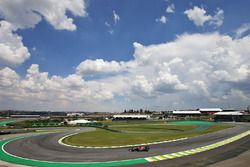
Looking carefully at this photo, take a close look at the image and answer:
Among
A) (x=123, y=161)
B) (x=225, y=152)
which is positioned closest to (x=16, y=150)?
(x=123, y=161)

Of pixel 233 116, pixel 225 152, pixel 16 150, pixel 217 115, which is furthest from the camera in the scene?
pixel 217 115

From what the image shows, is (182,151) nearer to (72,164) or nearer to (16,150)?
(72,164)

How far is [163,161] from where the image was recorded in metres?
32.2

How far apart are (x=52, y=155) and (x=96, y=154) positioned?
7643 millimetres

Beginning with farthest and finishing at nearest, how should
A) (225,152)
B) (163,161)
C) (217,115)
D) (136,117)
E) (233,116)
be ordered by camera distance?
(136,117)
(217,115)
(233,116)
(225,152)
(163,161)

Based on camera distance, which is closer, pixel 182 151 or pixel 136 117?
pixel 182 151

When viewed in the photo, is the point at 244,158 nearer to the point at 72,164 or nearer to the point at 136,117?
the point at 72,164

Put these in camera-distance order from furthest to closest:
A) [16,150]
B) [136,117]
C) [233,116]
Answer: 1. [136,117]
2. [233,116]
3. [16,150]

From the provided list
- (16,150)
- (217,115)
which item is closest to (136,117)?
(217,115)

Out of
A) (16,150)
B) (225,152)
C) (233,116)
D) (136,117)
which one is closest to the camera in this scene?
(225,152)

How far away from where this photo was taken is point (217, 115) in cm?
16675

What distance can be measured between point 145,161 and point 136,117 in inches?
6622

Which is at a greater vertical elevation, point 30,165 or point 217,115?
point 217,115

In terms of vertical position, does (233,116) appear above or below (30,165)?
above
